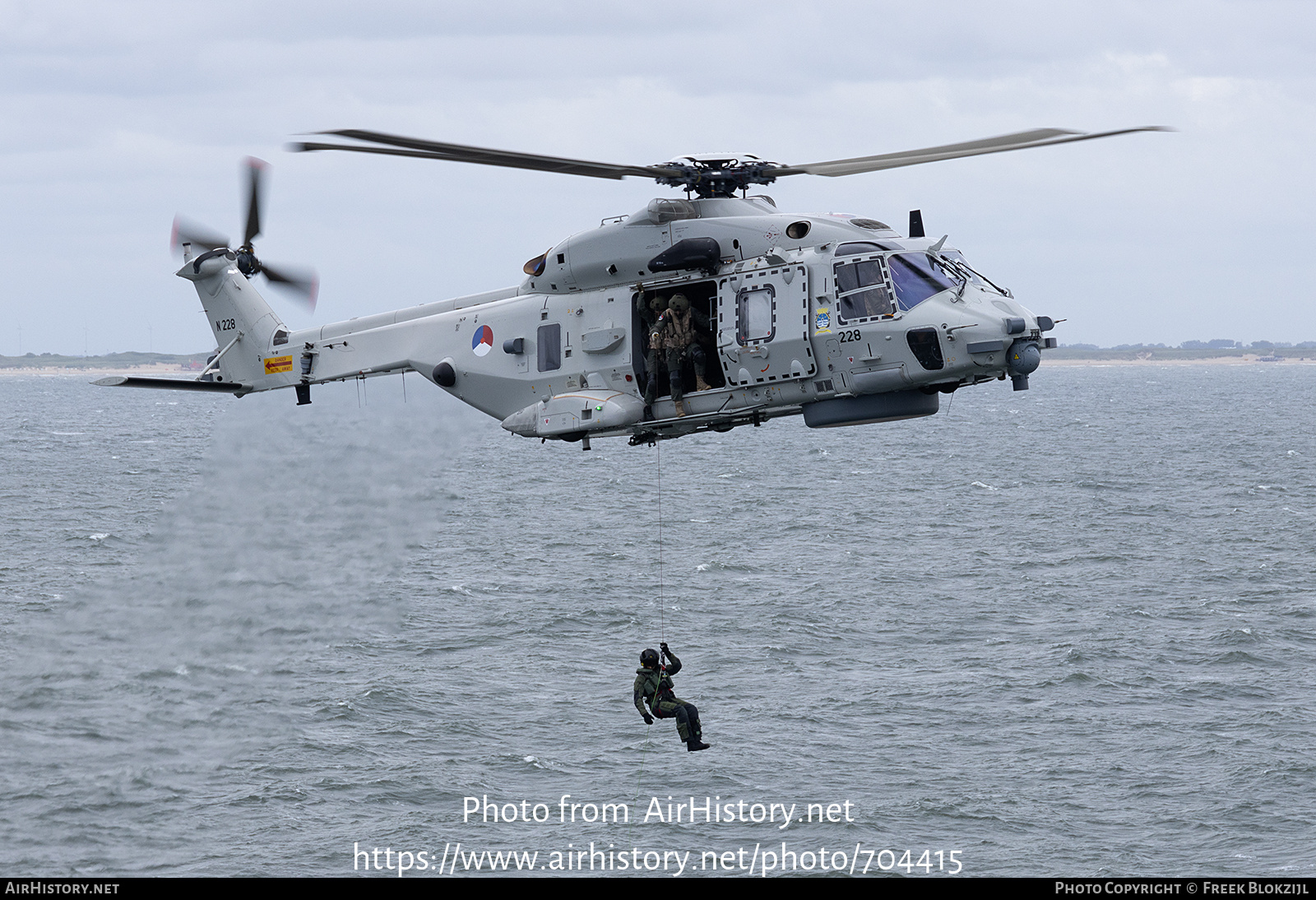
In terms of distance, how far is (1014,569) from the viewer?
8988 cm

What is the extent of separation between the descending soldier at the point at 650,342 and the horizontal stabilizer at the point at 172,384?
33.7ft

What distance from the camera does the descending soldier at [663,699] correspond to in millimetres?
28062

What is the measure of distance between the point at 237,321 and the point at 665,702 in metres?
15.2

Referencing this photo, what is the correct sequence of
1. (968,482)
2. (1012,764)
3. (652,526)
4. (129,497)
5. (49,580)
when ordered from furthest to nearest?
1. (968,482)
2. (129,497)
3. (652,526)
4. (49,580)
5. (1012,764)

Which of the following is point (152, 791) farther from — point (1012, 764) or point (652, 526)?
point (652, 526)

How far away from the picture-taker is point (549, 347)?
29.5 m

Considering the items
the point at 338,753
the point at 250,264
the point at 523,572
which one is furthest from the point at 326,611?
the point at 250,264

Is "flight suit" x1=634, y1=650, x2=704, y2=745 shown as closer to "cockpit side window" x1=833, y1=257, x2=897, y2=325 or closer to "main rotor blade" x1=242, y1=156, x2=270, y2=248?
"cockpit side window" x1=833, y1=257, x2=897, y2=325

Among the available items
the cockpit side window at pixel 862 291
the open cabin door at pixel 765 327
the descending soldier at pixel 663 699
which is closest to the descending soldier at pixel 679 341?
the open cabin door at pixel 765 327

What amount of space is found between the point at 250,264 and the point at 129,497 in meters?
92.5

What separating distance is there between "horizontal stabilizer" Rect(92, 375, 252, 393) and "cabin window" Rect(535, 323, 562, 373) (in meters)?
7.89

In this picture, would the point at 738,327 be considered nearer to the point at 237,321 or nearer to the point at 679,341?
the point at 679,341

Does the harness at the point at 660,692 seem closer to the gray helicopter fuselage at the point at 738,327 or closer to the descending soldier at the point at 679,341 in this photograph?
the gray helicopter fuselage at the point at 738,327

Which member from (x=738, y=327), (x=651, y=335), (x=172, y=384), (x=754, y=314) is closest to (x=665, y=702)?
(x=651, y=335)
